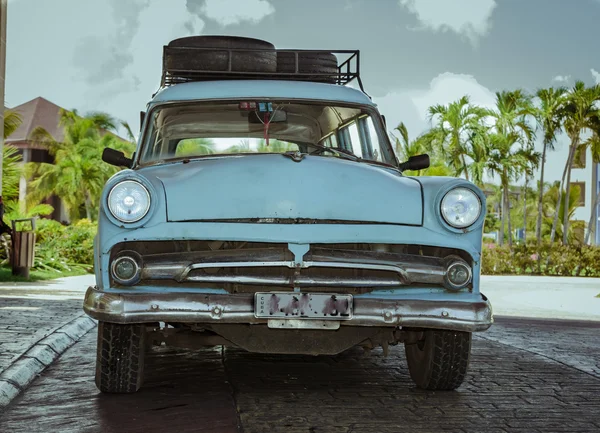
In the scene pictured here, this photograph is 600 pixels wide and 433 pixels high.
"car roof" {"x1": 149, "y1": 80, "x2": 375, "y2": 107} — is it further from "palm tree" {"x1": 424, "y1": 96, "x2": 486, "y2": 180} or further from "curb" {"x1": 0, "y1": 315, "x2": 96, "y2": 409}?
"palm tree" {"x1": 424, "y1": 96, "x2": 486, "y2": 180}

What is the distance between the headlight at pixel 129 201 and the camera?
4.95 m

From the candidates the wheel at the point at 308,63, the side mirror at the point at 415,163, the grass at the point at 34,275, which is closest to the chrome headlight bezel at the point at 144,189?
the side mirror at the point at 415,163

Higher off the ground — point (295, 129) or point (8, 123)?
point (8, 123)

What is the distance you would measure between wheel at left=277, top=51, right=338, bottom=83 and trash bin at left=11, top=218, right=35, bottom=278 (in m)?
10.2

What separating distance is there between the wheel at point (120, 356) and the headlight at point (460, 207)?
1939 millimetres

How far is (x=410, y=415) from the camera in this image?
5047 mm

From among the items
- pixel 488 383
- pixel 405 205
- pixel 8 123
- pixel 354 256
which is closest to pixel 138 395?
pixel 354 256

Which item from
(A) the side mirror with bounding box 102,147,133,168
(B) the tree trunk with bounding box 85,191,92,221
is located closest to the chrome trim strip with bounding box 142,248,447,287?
(A) the side mirror with bounding box 102,147,133,168

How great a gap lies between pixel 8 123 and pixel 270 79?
17.2m

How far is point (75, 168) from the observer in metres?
42.6

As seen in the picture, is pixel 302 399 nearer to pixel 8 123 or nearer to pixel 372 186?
pixel 372 186

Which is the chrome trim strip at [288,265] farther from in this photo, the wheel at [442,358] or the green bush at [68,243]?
the green bush at [68,243]

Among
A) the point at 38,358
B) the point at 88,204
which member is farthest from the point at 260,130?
the point at 88,204

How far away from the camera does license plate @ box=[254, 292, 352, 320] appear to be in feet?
15.8
